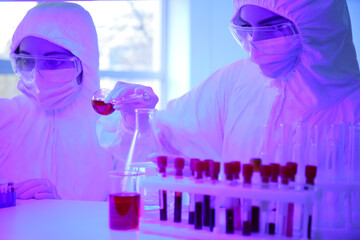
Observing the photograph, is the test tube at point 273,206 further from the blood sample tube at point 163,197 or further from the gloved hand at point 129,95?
the gloved hand at point 129,95

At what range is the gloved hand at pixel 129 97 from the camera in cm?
149

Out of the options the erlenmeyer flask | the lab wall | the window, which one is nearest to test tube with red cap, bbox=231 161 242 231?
the erlenmeyer flask

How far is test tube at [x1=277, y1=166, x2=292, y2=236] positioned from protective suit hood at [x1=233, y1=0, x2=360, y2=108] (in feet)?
2.14

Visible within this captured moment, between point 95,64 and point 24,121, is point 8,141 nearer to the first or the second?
point 24,121

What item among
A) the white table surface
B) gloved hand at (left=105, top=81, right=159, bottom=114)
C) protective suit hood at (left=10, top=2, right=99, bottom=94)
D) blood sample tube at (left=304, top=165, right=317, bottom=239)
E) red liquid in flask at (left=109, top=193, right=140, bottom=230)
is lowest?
the white table surface

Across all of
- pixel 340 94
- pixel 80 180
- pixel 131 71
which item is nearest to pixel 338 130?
pixel 340 94

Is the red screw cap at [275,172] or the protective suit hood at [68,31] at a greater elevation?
the protective suit hood at [68,31]

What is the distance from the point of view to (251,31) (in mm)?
1486

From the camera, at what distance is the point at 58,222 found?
1.22 meters

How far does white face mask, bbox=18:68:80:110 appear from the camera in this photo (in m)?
1.96

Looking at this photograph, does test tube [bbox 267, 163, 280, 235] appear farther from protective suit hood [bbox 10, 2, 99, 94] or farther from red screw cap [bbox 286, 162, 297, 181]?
protective suit hood [bbox 10, 2, 99, 94]

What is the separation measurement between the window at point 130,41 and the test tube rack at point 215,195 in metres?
3.24

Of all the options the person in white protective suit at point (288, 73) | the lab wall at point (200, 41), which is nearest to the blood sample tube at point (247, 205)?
the person in white protective suit at point (288, 73)

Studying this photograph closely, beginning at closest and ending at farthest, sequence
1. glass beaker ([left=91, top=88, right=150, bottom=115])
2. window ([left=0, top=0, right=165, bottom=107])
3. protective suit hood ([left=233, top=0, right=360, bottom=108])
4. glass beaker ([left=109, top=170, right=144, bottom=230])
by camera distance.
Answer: glass beaker ([left=109, top=170, right=144, bottom=230])
protective suit hood ([left=233, top=0, right=360, bottom=108])
glass beaker ([left=91, top=88, right=150, bottom=115])
window ([left=0, top=0, right=165, bottom=107])
